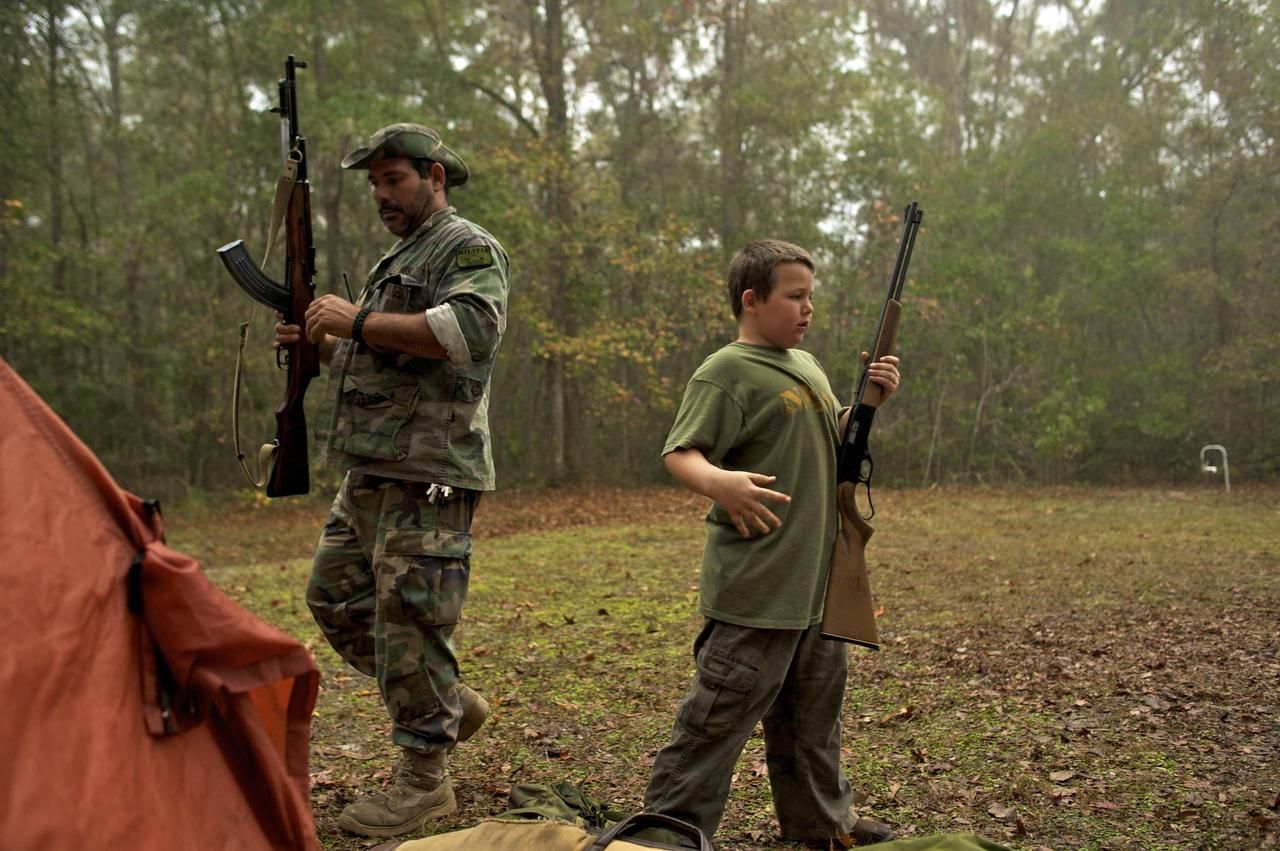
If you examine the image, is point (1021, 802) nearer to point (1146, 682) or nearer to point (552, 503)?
point (1146, 682)

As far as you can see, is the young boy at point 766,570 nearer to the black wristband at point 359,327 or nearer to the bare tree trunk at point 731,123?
the black wristband at point 359,327

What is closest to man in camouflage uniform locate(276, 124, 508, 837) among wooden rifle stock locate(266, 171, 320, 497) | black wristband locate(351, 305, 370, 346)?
black wristband locate(351, 305, 370, 346)

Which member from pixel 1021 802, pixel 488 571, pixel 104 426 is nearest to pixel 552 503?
pixel 488 571

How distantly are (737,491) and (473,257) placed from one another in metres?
1.30

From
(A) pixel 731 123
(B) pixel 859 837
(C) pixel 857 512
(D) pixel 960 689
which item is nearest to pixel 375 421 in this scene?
(C) pixel 857 512

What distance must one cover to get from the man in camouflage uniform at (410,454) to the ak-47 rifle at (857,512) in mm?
1170

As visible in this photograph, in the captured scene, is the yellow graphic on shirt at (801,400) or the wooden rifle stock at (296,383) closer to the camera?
the yellow graphic on shirt at (801,400)

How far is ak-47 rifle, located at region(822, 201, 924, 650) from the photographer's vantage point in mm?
3197

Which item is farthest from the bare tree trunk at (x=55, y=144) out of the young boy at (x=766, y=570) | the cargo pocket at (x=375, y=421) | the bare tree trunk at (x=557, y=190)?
the young boy at (x=766, y=570)

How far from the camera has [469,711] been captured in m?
3.77

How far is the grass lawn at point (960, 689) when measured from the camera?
3619 millimetres

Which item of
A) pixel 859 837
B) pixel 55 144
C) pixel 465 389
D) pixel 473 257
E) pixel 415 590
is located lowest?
pixel 859 837

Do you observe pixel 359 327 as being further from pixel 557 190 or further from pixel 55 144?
pixel 55 144

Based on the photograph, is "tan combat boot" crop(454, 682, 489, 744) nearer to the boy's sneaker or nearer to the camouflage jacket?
the camouflage jacket
